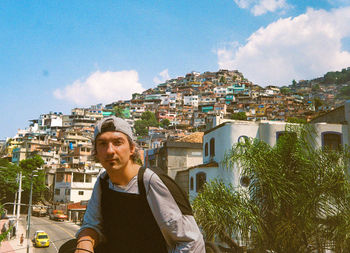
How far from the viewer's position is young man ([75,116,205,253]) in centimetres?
219

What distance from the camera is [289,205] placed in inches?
374

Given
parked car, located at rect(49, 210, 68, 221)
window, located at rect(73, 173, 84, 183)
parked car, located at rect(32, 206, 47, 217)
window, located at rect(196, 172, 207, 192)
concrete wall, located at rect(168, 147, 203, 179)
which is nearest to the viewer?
window, located at rect(196, 172, 207, 192)

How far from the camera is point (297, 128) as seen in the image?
35.8ft

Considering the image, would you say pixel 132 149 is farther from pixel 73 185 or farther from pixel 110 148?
pixel 73 185

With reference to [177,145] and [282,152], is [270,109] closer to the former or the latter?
[177,145]

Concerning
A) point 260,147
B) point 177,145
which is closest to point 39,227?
point 177,145

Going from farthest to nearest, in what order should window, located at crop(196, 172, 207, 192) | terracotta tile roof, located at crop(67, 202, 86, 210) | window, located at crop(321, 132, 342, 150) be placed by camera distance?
terracotta tile roof, located at crop(67, 202, 86, 210) → window, located at crop(196, 172, 207, 192) → window, located at crop(321, 132, 342, 150)

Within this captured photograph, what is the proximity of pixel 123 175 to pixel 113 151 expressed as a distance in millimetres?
192

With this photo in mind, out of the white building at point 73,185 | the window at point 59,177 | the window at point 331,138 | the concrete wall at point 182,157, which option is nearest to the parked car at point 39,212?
the white building at point 73,185

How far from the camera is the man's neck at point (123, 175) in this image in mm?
2389

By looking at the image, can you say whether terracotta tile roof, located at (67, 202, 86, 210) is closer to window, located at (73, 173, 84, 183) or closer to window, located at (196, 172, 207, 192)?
window, located at (73, 173, 84, 183)

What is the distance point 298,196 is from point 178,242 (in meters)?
7.93

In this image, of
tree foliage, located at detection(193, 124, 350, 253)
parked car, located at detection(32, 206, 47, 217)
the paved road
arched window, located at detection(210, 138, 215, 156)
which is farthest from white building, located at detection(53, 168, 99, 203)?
tree foliage, located at detection(193, 124, 350, 253)

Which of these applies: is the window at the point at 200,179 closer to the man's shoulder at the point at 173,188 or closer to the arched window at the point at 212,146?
the arched window at the point at 212,146
